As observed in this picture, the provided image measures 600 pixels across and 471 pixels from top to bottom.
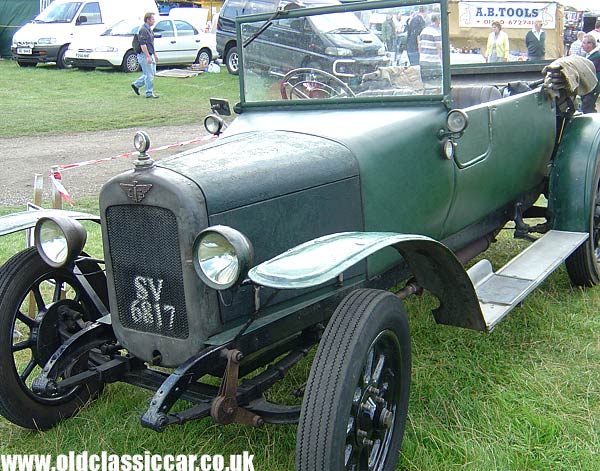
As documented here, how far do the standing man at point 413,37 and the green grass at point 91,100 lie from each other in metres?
8.78

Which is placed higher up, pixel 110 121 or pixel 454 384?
pixel 110 121

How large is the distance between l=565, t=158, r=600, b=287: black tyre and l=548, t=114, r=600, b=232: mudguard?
0.17ft

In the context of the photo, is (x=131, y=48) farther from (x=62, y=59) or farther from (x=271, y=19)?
(x=271, y=19)

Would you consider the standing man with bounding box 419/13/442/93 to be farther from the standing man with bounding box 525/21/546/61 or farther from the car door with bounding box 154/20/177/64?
the car door with bounding box 154/20/177/64

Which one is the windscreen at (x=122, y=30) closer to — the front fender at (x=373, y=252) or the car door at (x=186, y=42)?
the car door at (x=186, y=42)

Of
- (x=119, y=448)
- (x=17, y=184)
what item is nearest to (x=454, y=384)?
(x=119, y=448)

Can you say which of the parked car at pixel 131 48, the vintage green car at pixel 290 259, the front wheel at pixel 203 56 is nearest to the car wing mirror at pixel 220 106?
the vintage green car at pixel 290 259

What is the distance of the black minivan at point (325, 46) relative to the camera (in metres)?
3.66

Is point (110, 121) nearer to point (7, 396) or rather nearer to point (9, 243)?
point (9, 243)

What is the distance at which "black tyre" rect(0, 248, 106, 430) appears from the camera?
2.98 m

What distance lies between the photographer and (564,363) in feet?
11.9

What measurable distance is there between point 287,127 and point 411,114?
60 cm

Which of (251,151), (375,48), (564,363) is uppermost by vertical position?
(375,48)

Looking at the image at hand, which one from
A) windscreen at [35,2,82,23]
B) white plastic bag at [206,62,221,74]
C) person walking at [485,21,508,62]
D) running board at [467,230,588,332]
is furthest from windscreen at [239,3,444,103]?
windscreen at [35,2,82,23]
